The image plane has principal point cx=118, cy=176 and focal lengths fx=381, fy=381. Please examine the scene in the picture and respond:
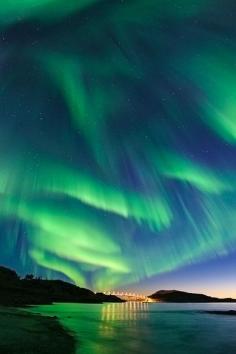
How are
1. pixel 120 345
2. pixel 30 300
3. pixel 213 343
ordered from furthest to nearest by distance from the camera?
pixel 30 300
pixel 213 343
pixel 120 345

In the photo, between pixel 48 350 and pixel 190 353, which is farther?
pixel 190 353

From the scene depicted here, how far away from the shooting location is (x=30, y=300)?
165m

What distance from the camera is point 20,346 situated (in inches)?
1057

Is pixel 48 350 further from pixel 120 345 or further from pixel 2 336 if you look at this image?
pixel 120 345

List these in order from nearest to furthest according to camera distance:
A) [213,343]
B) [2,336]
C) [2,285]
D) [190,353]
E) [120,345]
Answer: [2,336]
[190,353]
[120,345]
[213,343]
[2,285]

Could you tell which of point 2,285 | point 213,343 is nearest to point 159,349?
point 213,343

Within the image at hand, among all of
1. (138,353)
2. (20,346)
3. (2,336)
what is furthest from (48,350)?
(138,353)

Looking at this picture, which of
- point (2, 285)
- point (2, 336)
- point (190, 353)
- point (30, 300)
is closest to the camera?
point (2, 336)

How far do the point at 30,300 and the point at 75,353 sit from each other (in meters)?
146

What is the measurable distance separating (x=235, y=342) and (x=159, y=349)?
48.3ft

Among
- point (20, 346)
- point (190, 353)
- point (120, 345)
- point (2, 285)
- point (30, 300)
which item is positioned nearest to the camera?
point (20, 346)

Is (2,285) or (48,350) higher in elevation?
(2,285)

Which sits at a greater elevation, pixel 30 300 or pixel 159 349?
pixel 30 300

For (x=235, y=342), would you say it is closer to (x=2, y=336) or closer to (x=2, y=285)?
(x=2, y=336)
